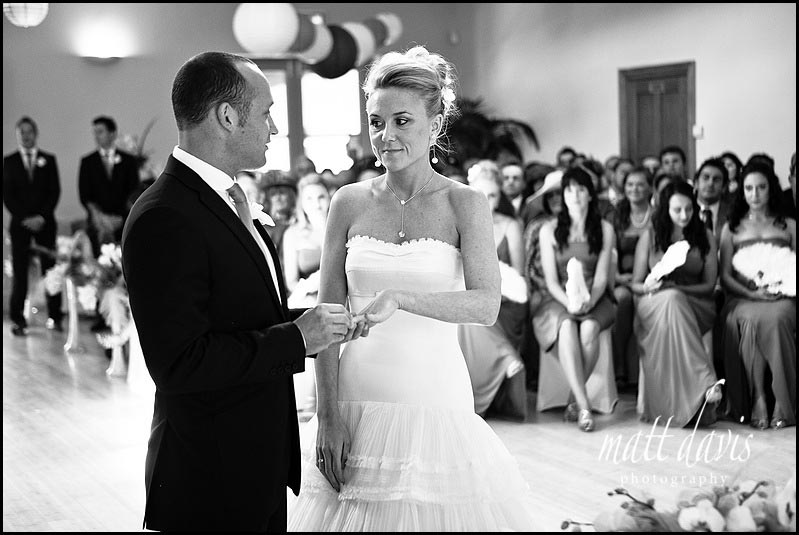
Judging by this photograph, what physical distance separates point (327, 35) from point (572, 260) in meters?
6.04

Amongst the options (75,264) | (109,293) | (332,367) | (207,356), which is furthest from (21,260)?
(207,356)

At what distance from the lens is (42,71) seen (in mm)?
12047

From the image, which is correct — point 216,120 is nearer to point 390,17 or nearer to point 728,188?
point 728,188

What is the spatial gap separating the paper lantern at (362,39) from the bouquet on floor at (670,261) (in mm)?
6480

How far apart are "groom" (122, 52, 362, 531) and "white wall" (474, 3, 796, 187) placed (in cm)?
915

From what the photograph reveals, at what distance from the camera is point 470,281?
2311 mm

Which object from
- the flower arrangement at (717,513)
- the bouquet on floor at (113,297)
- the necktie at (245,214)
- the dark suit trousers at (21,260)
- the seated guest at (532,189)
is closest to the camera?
the flower arrangement at (717,513)

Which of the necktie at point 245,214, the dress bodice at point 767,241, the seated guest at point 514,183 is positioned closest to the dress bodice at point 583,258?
the dress bodice at point 767,241

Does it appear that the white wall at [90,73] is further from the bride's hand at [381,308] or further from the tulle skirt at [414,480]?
the bride's hand at [381,308]

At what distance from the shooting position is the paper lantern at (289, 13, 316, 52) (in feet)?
33.0

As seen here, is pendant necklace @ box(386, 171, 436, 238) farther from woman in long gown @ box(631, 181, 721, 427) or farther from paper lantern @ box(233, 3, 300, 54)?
paper lantern @ box(233, 3, 300, 54)

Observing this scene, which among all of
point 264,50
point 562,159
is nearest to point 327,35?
point 264,50

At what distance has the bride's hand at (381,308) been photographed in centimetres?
206

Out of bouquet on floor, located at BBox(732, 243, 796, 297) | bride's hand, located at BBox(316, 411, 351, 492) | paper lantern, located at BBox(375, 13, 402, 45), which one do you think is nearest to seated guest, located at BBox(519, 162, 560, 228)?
bouquet on floor, located at BBox(732, 243, 796, 297)
